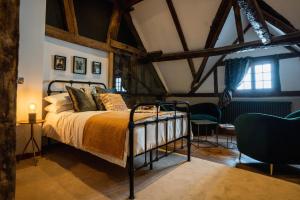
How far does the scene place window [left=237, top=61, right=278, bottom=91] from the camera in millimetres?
5488

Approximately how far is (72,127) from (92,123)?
502 millimetres

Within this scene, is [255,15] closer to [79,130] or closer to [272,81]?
[272,81]

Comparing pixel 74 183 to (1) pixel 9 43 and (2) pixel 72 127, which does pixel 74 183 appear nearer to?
(2) pixel 72 127

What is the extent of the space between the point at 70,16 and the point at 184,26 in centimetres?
291

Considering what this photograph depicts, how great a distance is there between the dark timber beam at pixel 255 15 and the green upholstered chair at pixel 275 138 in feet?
6.25

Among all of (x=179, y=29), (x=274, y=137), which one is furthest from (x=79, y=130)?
(x=179, y=29)

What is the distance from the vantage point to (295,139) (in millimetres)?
2404

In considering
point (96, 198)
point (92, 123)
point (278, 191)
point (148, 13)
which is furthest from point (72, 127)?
point (148, 13)

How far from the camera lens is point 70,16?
159 inches

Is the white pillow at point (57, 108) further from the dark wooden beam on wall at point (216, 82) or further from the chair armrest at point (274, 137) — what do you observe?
the dark wooden beam on wall at point (216, 82)

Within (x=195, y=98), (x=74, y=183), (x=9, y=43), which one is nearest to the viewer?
(x=9, y=43)

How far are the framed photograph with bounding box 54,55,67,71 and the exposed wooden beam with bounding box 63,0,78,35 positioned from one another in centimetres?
66

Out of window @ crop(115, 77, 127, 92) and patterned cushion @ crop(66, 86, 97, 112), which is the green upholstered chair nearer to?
patterned cushion @ crop(66, 86, 97, 112)

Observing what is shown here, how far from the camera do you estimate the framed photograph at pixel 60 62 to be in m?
3.82
